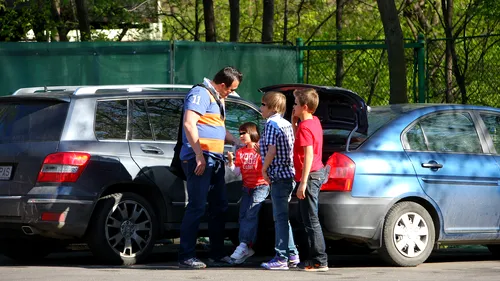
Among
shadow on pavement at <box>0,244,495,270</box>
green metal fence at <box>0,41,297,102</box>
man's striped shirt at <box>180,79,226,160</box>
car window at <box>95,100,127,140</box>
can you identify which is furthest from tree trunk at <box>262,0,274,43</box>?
man's striped shirt at <box>180,79,226,160</box>

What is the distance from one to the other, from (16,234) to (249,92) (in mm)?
6862

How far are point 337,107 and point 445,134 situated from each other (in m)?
1.04

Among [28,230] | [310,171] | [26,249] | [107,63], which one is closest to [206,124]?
[310,171]

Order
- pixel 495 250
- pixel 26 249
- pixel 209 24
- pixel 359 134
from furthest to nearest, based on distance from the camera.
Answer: pixel 209 24 → pixel 495 250 → pixel 26 249 → pixel 359 134

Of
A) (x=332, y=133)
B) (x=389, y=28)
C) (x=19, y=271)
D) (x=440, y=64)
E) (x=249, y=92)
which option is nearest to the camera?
(x=19, y=271)

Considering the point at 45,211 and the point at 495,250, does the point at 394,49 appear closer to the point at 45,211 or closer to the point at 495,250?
the point at 495,250

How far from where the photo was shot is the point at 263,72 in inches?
612

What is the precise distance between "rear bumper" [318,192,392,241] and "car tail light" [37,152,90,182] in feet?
7.12

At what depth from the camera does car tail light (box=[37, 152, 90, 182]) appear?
8773mm

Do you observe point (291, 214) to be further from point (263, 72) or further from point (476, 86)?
point (476, 86)

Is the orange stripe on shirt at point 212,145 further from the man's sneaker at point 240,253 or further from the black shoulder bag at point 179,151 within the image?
the man's sneaker at point 240,253

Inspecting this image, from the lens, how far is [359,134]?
353 inches

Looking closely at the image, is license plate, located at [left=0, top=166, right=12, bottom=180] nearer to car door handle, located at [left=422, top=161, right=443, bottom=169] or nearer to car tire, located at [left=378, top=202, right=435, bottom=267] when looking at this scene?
car tire, located at [left=378, top=202, right=435, bottom=267]

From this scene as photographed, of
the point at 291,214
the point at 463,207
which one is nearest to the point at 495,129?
the point at 463,207
